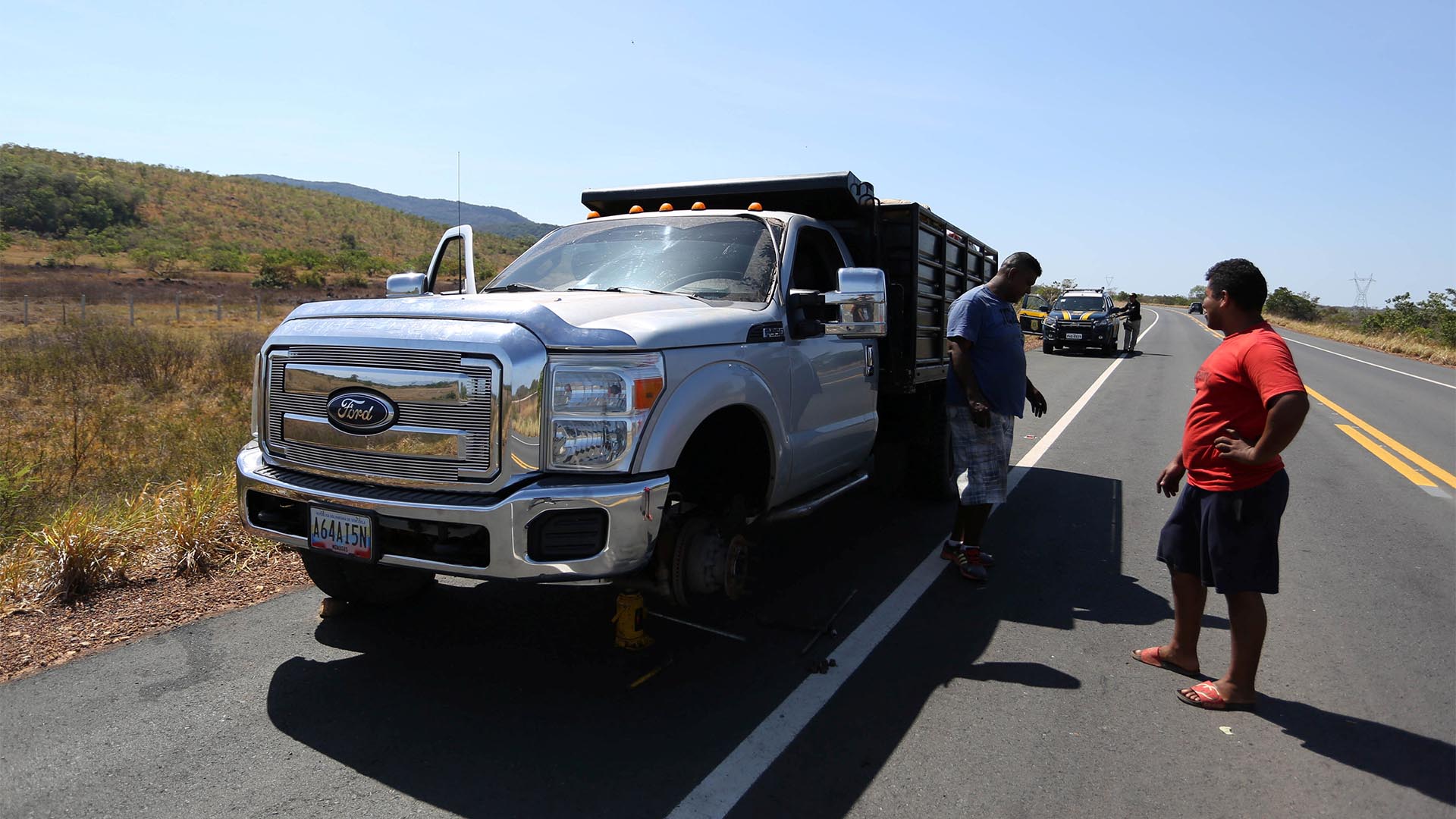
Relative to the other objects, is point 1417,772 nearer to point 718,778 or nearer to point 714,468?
point 718,778

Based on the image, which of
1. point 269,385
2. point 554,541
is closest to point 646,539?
point 554,541

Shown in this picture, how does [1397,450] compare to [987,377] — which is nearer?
[987,377]

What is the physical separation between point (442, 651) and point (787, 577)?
205cm

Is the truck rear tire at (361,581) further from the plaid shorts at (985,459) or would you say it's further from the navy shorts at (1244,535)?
the navy shorts at (1244,535)

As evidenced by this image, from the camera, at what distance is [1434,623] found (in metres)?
4.79

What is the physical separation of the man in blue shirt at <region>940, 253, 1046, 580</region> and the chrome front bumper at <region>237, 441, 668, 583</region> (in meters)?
2.60

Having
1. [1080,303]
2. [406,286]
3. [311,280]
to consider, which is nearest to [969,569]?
[406,286]

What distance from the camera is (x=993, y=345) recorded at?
17.3ft

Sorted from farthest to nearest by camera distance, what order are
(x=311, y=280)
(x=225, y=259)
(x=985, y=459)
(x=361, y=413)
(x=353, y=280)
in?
(x=225, y=259) → (x=353, y=280) → (x=311, y=280) → (x=985, y=459) → (x=361, y=413)

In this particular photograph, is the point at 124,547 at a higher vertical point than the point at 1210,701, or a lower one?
higher

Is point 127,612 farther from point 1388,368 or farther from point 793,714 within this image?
point 1388,368

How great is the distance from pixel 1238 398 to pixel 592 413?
2594 mm

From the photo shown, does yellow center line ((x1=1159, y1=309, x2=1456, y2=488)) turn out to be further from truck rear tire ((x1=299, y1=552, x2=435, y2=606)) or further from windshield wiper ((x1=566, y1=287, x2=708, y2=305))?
truck rear tire ((x1=299, y1=552, x2=435, y2=606))

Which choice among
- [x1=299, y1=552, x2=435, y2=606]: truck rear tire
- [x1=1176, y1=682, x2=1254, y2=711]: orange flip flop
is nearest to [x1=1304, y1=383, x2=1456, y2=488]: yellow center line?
[x1=1176, y1=682, x2=1254, y2=711]: orange flip flop
